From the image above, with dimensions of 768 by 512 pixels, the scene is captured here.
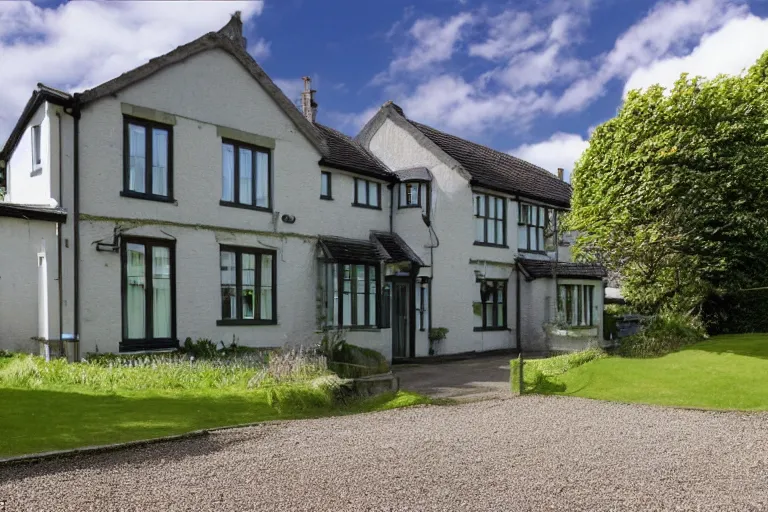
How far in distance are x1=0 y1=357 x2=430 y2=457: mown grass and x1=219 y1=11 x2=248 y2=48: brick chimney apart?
9561 millimetres

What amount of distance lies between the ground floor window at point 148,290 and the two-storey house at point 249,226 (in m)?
0.04

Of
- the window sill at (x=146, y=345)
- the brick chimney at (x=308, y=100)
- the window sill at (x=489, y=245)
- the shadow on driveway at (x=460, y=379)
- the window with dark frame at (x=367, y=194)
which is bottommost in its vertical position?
the shadow on driveway at (x=460, y=379)

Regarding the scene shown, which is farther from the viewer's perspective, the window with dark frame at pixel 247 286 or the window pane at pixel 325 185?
the window pane at pixel 325 185

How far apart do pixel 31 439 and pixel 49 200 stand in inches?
310

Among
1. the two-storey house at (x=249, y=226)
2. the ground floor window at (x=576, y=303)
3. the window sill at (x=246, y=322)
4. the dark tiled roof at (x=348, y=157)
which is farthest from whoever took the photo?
the ground floor window at (x=576, y=303)

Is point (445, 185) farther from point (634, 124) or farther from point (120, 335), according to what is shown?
point (120, 335)

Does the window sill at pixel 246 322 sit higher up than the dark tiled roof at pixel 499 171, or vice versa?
the dark tiled roof at pixel 499 171

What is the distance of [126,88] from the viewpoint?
15.9m

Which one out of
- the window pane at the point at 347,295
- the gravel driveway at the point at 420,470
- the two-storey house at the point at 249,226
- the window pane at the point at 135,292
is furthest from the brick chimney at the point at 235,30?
the gravel driveway at the point at 420,470

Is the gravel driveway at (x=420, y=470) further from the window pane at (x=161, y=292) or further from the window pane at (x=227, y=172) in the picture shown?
the window pane at (x=227, y=172)

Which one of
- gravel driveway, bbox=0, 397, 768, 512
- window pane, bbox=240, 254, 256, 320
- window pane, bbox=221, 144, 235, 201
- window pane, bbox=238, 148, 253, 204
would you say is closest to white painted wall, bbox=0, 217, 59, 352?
window pane, bbox=221, 144, 235, 201

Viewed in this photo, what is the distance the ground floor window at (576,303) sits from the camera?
27.2 m

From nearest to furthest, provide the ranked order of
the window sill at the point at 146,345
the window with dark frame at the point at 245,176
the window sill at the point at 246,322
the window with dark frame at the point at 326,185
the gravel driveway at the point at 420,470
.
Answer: the gravel driveway at the point at 420,470, the window sill at the point at 146,345, the window sill at the point at 246,322, the window with dark frame at the point at 245,176, the window with dark frame at the point at 326,185

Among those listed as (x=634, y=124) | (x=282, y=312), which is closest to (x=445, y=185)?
(x=634, y=124)
